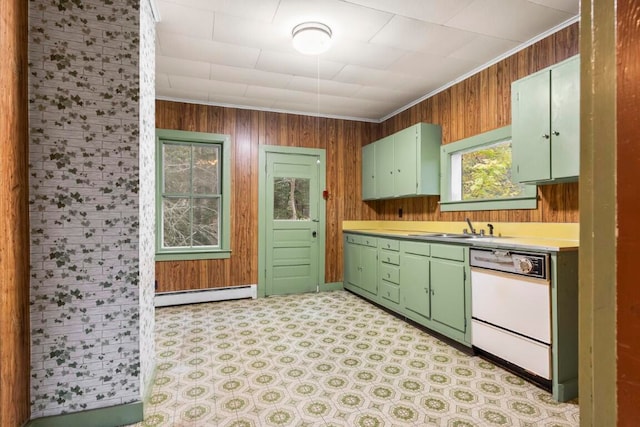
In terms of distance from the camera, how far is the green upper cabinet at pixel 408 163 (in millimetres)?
4055

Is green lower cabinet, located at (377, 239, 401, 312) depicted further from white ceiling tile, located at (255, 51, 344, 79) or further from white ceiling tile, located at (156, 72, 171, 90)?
white ceiling tile, located at (156, 72, 171, 90)

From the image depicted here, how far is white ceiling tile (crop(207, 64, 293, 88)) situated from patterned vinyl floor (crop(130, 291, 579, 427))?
8.96 ft

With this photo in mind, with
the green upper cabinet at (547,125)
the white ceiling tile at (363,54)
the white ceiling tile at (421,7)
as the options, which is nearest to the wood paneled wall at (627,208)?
the green upper cabinet at (547,125)

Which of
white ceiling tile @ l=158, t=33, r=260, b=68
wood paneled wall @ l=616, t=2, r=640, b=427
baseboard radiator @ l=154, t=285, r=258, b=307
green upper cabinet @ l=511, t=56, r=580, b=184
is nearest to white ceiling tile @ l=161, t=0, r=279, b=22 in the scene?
white ceiling tile @ l=158, t=33, r=260, b=68

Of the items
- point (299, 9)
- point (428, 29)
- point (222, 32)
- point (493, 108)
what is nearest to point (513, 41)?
point (493, 108)

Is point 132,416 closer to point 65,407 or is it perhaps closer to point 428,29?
point 65,407

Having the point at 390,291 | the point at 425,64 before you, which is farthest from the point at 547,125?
the point at 390,291

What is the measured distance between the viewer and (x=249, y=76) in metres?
3.79

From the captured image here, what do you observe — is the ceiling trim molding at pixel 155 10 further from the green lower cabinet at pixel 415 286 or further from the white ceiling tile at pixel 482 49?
the green lower cabinet at pixel 415 286

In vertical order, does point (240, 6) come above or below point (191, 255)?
above

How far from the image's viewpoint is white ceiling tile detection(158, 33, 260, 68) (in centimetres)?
304

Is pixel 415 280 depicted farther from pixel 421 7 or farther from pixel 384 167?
pixel 421 7

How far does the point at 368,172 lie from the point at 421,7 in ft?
9.18

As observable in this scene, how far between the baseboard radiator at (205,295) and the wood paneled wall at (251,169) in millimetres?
70
